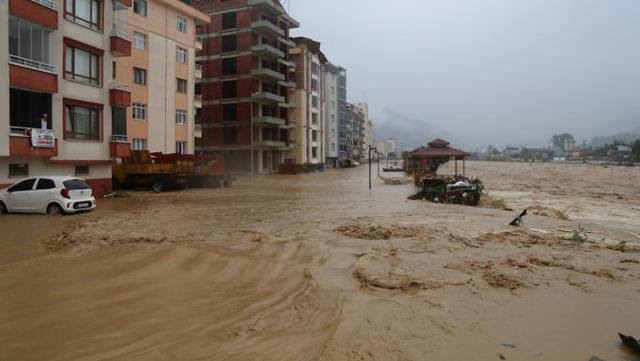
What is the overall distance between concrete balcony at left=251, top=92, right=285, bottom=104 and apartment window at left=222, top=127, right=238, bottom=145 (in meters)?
4.91

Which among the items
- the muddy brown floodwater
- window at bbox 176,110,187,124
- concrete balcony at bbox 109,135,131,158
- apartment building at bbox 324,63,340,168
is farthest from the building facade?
the muddy brown floodwater

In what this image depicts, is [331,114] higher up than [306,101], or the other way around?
[331,114]

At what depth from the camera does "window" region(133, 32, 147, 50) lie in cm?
3681

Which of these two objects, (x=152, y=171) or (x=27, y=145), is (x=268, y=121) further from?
(x=27, y=145)

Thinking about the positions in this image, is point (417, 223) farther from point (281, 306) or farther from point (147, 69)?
point (147, 69)

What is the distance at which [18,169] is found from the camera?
2066cm

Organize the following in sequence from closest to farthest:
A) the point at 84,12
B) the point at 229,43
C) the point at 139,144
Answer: the point at 84,12 → the point at 139,144 → the point at 229,43

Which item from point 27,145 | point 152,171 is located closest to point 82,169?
point 27,145

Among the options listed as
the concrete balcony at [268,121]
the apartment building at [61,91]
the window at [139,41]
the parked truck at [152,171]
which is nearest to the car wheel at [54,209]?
the apartment building at [61,91]

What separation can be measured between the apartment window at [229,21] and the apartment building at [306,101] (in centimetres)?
1202

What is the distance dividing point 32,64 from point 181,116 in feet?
69.2

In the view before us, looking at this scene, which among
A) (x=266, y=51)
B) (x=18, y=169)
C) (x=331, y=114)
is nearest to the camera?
(x=18, y=169)

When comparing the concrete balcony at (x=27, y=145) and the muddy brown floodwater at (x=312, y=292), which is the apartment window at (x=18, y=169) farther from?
the muddy brown floodwater at (x=312, y=292)

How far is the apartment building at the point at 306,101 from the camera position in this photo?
2852 inches
